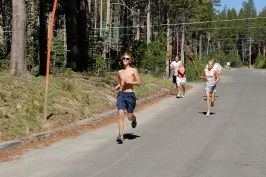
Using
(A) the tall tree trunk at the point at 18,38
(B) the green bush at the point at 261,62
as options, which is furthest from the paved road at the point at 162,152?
(B) the green bush at the point at 261,62

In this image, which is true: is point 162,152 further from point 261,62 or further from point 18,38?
point 261,62

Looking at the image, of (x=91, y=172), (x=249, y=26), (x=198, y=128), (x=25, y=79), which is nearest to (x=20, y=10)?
(x=25, y=79)

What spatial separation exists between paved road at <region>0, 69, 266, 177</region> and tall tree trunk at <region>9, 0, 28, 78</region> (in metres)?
4.39

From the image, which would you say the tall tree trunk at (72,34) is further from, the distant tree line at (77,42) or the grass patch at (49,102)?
the grass patch at (49,102)

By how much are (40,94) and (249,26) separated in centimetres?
14048

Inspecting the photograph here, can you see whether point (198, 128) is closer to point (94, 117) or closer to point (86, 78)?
point (94, 117)

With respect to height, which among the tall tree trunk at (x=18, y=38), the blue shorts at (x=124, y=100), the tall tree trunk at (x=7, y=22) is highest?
the tall tree trunk at (x=7, y=22)

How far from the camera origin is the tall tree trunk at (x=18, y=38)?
1525 cm

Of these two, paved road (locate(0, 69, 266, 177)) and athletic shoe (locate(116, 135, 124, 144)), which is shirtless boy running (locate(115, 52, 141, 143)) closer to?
athletic shoe (locate(116, 135, 124, 144))

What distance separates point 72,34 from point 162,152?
1381cm

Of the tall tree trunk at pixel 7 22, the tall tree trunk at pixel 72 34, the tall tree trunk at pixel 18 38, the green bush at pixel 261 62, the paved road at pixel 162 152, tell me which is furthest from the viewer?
Result: the green bush at pixel 261 62

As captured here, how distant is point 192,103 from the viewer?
19734 millimetres

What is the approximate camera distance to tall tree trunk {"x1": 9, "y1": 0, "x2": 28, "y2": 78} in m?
15.2

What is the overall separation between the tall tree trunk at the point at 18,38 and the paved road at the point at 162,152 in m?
4.39
